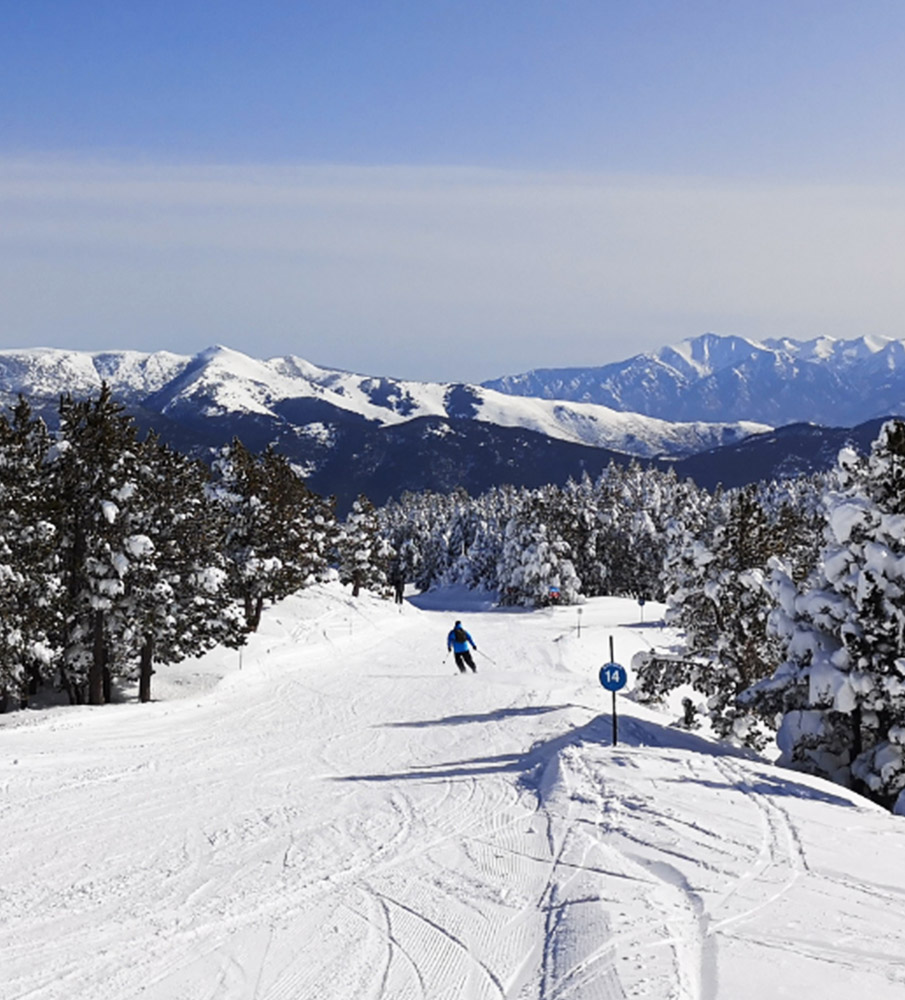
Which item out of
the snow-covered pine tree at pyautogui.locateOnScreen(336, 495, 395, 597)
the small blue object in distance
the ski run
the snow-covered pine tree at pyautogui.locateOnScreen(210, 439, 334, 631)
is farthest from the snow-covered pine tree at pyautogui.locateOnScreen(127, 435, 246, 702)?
the snow-covered pine tree at pyautogui.locateOnScreen(336, 495, 395, 597)

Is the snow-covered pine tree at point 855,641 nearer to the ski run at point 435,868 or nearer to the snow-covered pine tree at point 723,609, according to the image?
the ski run at point 435,868

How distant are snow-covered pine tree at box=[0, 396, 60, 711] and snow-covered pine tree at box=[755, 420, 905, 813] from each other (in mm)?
17777

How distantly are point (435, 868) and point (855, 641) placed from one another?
1160cm

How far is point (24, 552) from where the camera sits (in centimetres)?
2388

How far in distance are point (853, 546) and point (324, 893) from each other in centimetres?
1367

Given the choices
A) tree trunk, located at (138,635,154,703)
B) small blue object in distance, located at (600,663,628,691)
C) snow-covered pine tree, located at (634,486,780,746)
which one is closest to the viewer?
small blue object in distance, located at (600,663,628,691)

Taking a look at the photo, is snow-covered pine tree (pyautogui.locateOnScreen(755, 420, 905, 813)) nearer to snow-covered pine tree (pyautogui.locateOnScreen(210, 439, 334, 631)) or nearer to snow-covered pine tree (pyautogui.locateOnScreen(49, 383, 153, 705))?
snow-covered pine tree (pyautogui.locateOnScreen(49, 383, 153, 705))

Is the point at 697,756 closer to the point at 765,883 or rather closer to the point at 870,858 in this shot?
the point at 870,858

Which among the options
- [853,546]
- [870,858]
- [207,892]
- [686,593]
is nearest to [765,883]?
[870,858]

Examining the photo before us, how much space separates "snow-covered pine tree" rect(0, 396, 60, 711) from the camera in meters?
23.2

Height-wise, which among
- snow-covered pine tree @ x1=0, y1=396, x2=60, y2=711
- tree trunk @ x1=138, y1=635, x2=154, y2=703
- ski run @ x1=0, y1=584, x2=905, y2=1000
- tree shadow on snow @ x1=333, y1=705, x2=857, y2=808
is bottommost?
tree trunk @ x1=138, y1=635, x2=154, y2=703

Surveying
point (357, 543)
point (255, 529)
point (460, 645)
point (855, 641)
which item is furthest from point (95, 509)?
point (357, 543)

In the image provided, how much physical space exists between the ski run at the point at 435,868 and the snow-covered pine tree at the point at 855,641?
6.85 ft

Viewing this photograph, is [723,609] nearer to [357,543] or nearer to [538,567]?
[357,543]
